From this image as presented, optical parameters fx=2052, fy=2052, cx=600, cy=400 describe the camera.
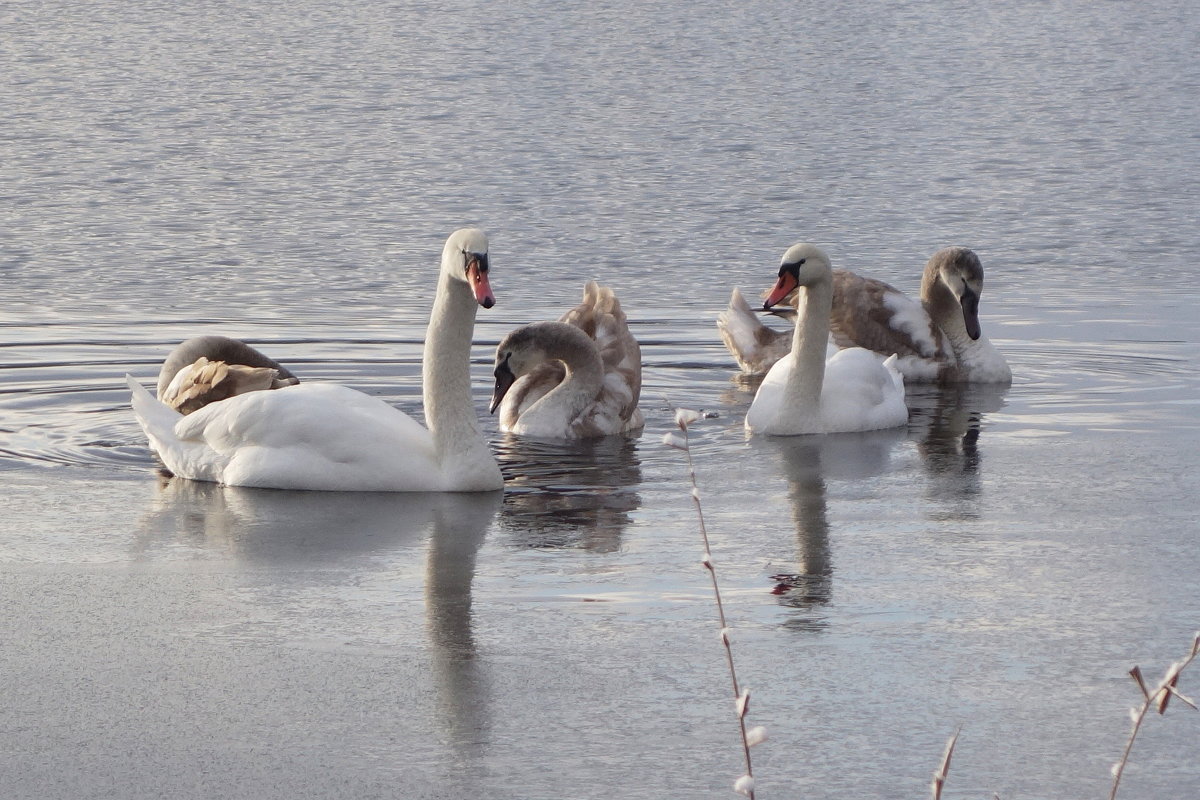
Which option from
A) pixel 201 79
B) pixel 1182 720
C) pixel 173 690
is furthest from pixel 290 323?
pixel 201 79

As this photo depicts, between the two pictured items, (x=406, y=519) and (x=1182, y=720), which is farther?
(x=406, y=519)

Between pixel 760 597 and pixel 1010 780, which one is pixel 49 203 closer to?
pixel 760 597

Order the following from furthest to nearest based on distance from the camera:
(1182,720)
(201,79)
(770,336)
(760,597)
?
(201,79) → (770,336) → (760,597) → (1182,720)

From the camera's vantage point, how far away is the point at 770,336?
38.2 ft

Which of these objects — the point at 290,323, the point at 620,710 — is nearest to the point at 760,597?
the point at 620,710

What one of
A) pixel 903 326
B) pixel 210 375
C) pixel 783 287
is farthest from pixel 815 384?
pixel 210 375

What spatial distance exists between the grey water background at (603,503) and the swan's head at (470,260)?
854 millimetres

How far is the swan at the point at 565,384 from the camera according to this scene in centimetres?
967

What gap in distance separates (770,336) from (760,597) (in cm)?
553

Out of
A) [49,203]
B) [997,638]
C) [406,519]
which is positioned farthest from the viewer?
[49,203]

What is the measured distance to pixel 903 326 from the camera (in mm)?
11789

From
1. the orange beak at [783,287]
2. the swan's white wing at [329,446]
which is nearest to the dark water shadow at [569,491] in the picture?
the swan's white wing at [329,446]

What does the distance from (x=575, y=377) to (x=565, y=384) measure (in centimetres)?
6

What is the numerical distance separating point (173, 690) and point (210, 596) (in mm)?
1011
